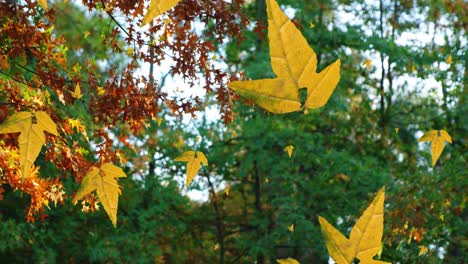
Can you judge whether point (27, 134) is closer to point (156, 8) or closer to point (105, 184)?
point (105, 184)

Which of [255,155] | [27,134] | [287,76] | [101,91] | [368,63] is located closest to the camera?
[287,76]

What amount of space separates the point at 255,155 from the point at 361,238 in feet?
29.7

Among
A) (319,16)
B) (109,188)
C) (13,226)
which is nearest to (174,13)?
(109,188)

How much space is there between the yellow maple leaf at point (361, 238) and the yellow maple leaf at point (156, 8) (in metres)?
0.25

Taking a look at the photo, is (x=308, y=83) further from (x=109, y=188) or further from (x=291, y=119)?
(x=291, y=119)

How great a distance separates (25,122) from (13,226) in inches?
285

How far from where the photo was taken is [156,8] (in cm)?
58

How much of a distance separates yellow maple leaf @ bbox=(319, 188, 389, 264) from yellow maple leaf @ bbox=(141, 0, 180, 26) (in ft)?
0.82

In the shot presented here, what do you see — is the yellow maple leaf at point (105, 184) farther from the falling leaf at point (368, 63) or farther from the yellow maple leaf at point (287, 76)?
the falling leaf at point (368, 63)

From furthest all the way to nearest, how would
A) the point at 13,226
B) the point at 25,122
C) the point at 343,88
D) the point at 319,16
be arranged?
the point at 319,16
the point at 343,88
the point at 13,226
the point at 25,122

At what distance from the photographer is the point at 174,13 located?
3926mm

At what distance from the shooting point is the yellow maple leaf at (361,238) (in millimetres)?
523

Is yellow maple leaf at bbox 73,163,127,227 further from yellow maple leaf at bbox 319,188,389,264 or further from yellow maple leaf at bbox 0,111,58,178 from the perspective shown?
yellow maple leaf at bbox 319,188,389,264

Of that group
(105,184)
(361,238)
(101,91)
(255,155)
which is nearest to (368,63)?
(255,155)
